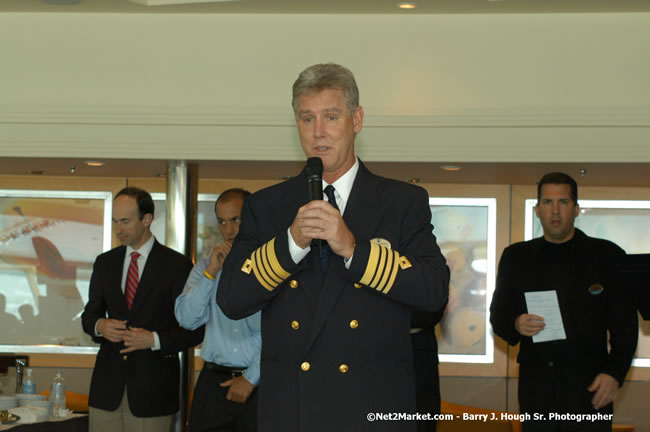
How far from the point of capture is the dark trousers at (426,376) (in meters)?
4.60

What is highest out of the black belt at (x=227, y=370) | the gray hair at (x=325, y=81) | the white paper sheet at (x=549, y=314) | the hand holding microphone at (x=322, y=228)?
the gray hair at (x=325, y=81)

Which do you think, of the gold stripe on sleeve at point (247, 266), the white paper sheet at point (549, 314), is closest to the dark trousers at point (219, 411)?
the white paper sheet at point (549, 314)

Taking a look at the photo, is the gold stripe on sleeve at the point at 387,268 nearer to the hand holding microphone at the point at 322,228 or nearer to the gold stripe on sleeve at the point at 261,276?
the hand holding microphone at the point at 322,228

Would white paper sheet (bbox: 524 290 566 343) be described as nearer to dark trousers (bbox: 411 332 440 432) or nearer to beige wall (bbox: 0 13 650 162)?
dark trousers (bbox: 411 332 440 432)

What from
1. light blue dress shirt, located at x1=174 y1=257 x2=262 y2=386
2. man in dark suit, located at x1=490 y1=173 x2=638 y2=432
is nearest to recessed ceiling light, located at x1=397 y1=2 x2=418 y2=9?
man in dark suit, located at x1=490 y1=173 x2=638 y2=432

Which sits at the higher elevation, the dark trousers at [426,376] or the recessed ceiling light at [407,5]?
the recessed ceiling light at [407,5]

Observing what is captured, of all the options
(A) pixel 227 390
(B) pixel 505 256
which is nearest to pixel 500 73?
(B) pixel 505 256

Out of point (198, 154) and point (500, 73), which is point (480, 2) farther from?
point (198, 154)

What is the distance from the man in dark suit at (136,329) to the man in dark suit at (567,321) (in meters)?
1.80

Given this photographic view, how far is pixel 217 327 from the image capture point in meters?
4.26

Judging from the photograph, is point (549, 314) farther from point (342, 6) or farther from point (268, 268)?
point (268, 268)

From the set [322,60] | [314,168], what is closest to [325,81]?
[314,168]

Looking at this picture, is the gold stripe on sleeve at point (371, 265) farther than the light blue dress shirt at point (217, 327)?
No

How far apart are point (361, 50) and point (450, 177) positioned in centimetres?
132
